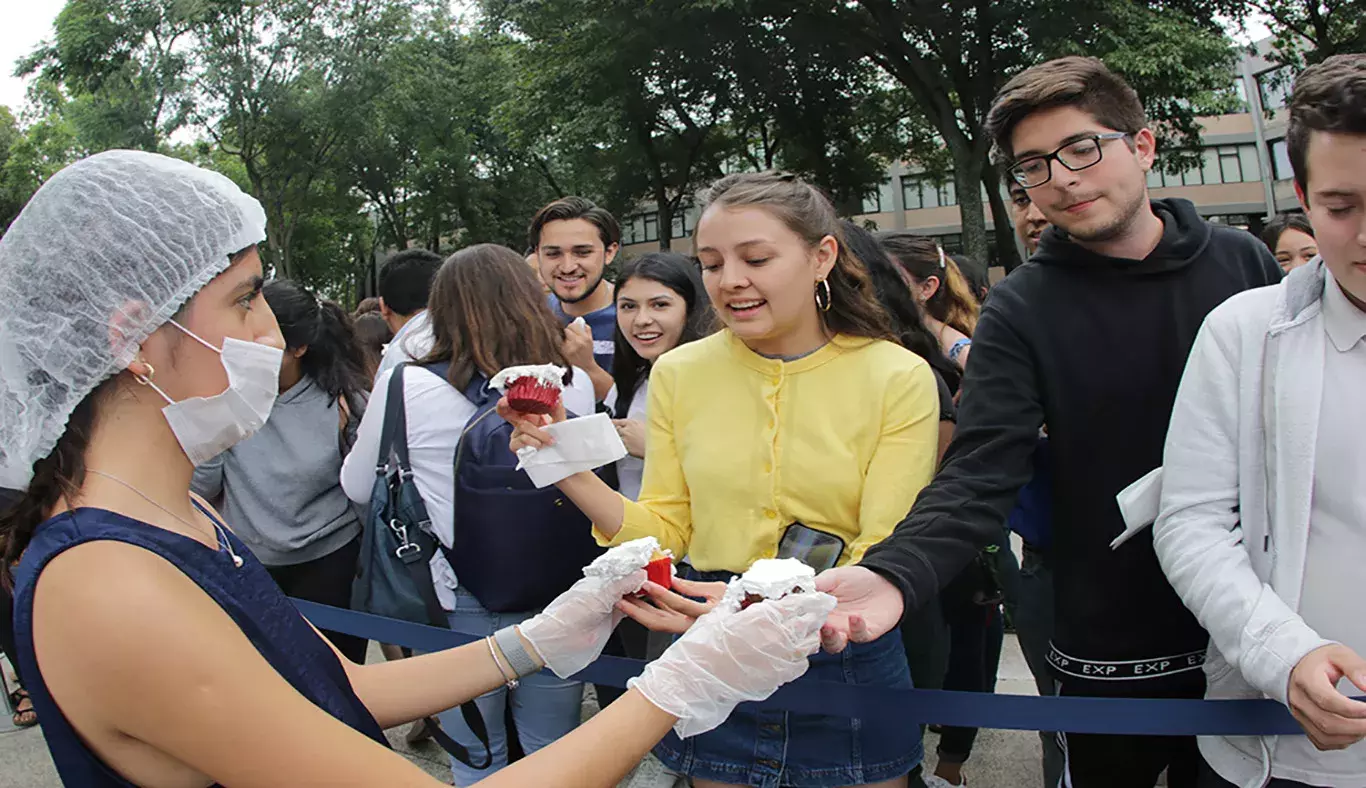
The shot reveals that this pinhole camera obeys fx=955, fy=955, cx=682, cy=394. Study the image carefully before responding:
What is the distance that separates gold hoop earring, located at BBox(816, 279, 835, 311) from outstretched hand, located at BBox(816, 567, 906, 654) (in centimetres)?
75

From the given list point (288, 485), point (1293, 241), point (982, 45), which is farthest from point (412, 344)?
point (982, 45)

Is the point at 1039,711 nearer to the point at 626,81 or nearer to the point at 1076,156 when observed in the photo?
the point at 1076,156

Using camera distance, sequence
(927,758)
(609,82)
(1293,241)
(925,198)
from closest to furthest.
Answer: (927,758), (1293,241), (609,82), (925,198)

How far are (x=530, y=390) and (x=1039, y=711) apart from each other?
1390mm

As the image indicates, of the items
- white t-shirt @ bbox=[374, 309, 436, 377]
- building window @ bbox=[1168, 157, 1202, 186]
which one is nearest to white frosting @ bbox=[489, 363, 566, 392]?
white t-shirt @ bbox=[374, 309, 436, 377]

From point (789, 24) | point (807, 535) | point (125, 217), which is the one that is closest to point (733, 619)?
point (807, 535)

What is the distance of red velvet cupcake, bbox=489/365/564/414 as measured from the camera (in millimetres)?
2436

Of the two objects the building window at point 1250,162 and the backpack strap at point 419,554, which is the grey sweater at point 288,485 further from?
the building window at point 1250,162

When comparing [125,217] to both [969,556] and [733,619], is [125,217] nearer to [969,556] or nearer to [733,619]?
[733,619]

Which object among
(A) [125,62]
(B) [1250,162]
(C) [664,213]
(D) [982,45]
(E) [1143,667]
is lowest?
(E) [1143,667]

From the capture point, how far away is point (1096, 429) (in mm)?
2043

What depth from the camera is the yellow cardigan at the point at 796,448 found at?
2.20 meters

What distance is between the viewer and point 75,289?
151 centimetres

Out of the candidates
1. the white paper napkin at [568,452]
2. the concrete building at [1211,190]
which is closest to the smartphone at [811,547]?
the white paper napkin at [568,452]
